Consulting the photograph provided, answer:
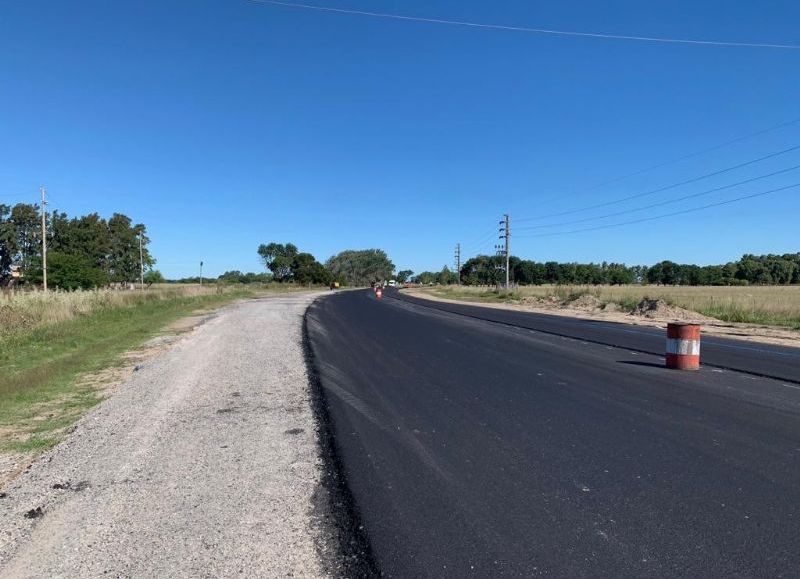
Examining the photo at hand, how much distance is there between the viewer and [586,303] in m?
39.5

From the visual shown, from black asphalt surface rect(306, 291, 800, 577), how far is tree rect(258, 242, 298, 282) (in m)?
115

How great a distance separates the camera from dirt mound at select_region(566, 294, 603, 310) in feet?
125

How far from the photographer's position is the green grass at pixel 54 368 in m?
7.18

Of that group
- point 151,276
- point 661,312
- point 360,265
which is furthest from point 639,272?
point 661,312

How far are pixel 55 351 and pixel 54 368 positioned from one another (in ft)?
11.1

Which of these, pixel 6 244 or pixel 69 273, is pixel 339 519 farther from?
pixel 6 244

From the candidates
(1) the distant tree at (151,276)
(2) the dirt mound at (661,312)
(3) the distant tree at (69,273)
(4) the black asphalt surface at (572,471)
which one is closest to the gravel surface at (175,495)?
(4) the black asphalt surface at (572,471)

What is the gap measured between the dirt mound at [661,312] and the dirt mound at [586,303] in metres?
5.13

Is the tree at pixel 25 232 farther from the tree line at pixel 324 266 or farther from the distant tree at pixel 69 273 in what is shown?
the tree line at pixel 324 266

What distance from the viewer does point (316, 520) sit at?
4125mm

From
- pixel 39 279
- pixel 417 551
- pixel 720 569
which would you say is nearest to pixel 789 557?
pixel 720 569

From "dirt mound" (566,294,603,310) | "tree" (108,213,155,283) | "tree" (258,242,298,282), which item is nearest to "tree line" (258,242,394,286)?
"tree" (258,242,298,282)

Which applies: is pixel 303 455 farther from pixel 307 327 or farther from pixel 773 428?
pixel 307 327

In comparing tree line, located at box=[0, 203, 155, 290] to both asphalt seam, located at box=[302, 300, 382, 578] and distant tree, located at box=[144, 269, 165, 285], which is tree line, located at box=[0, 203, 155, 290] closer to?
distant tree, located at box=[144, 269, 165, 285]
